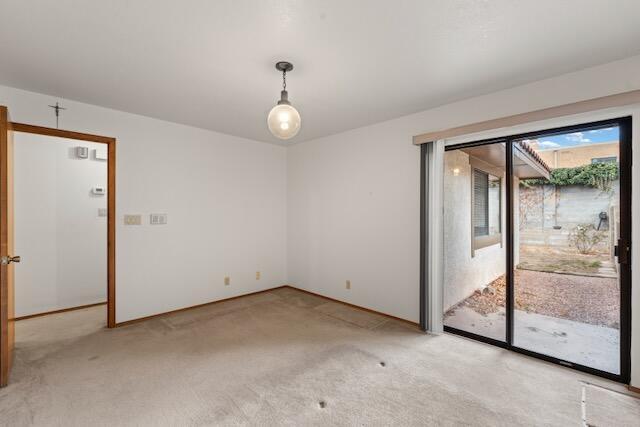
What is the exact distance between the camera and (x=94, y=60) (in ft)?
7.51

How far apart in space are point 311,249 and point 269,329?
1699 mm

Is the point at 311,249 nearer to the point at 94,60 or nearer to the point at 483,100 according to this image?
the point at 483,100

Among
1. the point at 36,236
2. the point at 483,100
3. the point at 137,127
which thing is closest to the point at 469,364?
the point at 483,100

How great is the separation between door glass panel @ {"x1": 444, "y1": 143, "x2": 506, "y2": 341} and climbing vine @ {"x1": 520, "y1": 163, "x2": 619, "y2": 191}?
499mm

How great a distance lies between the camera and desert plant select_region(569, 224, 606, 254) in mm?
2470

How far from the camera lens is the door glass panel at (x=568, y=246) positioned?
2432 millimetres

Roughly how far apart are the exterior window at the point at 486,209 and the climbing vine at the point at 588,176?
476 mm

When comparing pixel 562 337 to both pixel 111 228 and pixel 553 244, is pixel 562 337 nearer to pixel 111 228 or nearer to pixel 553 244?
pixel 553 244

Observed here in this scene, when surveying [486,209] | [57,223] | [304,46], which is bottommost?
[57,223]

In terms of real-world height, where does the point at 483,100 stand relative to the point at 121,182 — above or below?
above

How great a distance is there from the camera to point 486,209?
335 cm

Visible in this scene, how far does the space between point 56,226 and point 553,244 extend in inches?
234

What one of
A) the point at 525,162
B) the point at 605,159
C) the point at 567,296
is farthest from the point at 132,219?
the point at 605,159

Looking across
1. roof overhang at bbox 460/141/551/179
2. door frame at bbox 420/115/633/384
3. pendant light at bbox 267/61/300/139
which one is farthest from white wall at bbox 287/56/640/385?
pendant light at bbox 267/61/300/139
